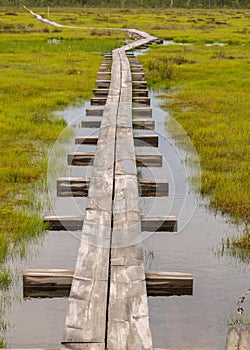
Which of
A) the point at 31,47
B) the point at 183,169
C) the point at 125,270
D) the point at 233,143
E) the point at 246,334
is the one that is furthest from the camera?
the point at 31,47

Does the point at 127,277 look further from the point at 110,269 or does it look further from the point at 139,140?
the point at 139,140

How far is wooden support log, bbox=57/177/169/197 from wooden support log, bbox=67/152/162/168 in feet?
3.20

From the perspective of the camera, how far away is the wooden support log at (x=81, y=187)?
583 cm

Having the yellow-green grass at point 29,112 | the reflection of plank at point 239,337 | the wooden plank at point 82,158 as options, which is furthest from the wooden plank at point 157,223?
the reflection of plank at point 239,337

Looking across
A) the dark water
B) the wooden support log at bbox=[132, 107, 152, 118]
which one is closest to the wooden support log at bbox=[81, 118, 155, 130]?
the wooden support log at bbox=[132, 107, 152, 118]

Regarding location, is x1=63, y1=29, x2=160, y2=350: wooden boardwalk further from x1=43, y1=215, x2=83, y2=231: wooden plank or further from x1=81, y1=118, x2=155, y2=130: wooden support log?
x1=81, y1=118, x2=155, y2=130: wooden support log

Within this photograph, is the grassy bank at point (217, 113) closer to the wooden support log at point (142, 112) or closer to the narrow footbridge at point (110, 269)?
the wooden support log at point (142, 112)

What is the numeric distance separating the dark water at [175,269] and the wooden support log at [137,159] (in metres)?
0.34

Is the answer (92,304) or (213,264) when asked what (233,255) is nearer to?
(213,264)

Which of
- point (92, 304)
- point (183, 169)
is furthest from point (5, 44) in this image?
point (92, 304)

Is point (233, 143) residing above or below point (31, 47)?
below

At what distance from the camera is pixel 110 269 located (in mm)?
3760

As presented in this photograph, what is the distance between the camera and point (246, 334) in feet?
7.73

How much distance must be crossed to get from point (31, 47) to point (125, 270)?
81.7ft
